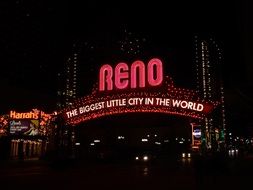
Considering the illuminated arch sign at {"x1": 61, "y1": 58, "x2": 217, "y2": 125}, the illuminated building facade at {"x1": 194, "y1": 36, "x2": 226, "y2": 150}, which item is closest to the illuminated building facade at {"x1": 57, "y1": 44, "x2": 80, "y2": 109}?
the illuminated arch sign at {"x1": 61, "y1": 58, "x2": 217, "y2": 125}

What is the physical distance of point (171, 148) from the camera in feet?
170

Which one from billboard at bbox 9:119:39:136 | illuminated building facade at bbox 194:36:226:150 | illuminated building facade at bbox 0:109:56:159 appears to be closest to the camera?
illuminated building facade at bbox 194:36:226:150

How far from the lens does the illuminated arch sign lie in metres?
28.4

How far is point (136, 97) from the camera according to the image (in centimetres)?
2959

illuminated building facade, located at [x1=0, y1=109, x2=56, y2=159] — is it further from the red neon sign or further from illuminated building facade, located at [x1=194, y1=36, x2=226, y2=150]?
illuminated building facade, located at [x1=194, y1=36, x2=226, y2=150]

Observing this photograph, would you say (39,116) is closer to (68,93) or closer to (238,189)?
(68,93)

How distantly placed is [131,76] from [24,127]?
1725cm

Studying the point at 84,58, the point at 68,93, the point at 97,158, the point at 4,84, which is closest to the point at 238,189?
the point at 68,93

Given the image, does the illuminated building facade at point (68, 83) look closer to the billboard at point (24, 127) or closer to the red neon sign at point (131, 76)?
the red neon sign at point (131, 76)

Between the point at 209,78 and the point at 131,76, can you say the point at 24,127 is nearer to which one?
the point at 131,76

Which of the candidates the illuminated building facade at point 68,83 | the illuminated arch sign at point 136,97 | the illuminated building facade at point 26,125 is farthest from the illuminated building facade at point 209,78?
the illuminated building facade at point 26,125

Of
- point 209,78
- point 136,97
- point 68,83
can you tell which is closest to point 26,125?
point 68,83

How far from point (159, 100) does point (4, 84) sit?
836 inches

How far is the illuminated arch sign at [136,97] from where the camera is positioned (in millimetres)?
28375
